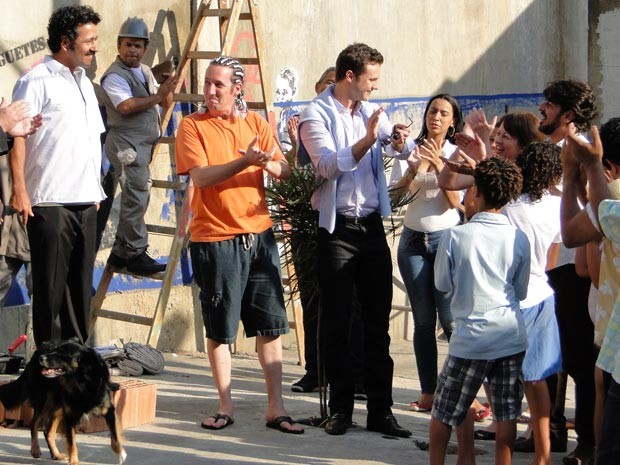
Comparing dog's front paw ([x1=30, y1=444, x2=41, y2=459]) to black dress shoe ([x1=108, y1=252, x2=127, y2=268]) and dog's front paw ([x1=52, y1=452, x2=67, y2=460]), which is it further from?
black dress shoe ([x1=108, y1=252, x2=127, y2=268])

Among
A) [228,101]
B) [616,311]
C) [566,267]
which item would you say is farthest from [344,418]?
[616,311]

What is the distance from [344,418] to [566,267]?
1.49m

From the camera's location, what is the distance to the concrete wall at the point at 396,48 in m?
9.03

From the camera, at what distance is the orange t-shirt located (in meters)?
6.56

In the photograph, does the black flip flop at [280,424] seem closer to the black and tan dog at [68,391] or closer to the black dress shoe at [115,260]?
the black and tan dog at [68,391]

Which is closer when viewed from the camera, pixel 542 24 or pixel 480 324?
pixel 480 324

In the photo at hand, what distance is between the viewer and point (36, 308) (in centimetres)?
684

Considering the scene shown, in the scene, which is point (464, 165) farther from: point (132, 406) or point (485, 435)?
point (132, 406)

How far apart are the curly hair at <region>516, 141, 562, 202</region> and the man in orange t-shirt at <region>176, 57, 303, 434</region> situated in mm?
1345

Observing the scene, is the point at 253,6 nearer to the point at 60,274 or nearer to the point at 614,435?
the point at 60,274

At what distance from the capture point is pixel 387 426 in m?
6.65

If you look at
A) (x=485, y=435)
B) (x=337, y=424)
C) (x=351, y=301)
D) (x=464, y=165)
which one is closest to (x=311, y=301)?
(x=351, y=301)

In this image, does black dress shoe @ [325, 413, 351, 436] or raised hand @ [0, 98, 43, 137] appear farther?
black dress shoe @ [325, 413, 351, 436]

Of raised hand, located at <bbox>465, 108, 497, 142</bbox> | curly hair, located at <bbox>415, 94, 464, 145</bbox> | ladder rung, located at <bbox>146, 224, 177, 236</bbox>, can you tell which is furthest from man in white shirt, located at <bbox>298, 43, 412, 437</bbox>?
ladder rung, located at <bbox>146, 224, 177, 236</bbox>
